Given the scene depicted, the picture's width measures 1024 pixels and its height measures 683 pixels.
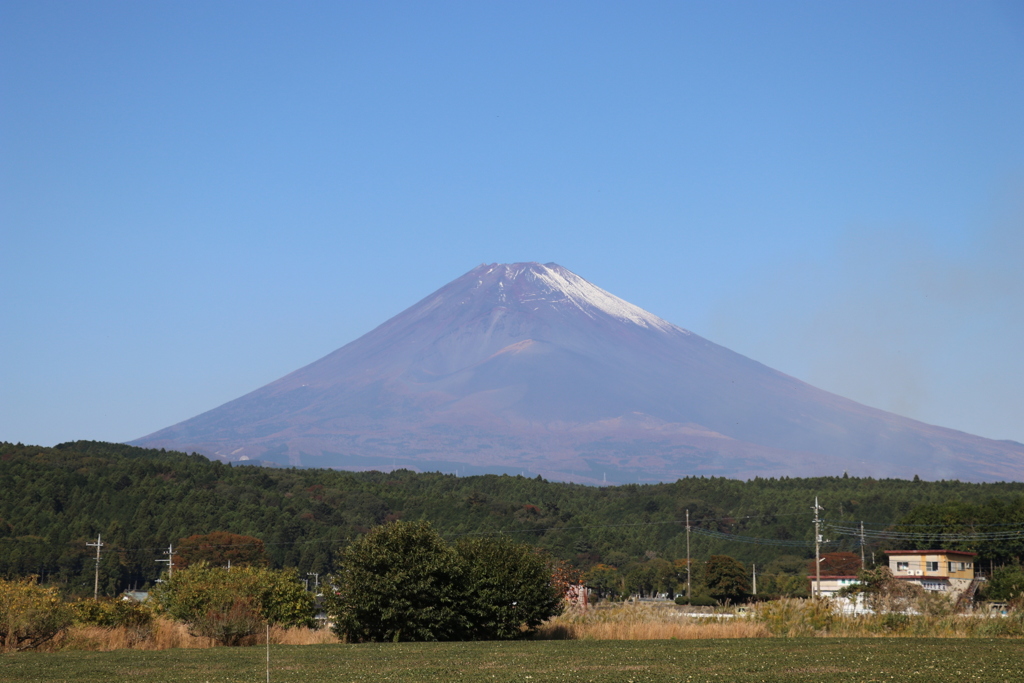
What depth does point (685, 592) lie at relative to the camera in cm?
7944

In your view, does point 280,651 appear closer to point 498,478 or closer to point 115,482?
point 115,482

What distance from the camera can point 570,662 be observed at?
17641mm

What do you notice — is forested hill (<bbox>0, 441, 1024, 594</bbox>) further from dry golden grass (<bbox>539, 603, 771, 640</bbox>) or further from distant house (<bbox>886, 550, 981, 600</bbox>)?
dry golden grass (<bbox>539, 603, 771, 640</bbox>)

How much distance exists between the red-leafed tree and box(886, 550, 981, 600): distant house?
44.4 m

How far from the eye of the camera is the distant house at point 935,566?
68062 mm

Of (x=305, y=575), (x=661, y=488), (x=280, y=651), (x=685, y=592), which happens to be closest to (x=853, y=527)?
(x=685, y=592)

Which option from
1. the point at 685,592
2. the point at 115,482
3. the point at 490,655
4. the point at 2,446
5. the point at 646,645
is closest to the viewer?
the point at 490,655

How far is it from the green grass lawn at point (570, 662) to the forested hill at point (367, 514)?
5840 cm

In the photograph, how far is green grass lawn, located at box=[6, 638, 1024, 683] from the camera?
48.3 ft

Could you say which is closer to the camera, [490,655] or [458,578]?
[490,655]

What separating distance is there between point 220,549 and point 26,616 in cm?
5704

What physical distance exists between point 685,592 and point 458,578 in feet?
187

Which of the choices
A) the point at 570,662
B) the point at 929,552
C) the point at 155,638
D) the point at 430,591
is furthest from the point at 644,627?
the point at 929,552

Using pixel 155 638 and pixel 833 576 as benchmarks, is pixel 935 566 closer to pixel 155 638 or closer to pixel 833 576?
pixel 833 576
